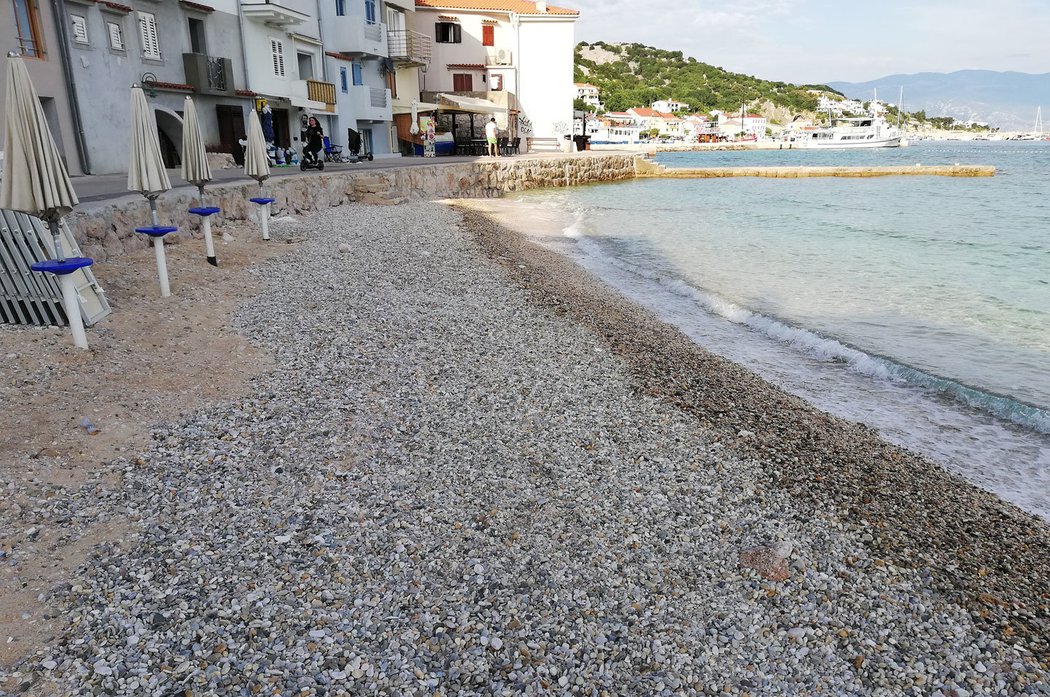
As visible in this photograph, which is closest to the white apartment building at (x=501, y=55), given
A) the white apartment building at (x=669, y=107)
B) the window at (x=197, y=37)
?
the window at (x=197, y=37)

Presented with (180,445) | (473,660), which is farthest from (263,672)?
(180,445)

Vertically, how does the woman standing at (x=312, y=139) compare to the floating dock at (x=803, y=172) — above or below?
above

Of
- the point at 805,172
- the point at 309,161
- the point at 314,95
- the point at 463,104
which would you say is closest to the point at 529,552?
the point at 309,161

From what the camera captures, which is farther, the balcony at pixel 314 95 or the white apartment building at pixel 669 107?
the white apartment building at pixel 669 107

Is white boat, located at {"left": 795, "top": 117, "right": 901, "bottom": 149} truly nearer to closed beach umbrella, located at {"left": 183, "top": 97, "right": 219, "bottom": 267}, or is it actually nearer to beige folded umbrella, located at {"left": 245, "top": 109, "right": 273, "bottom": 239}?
beige folded umbrella, located at {"left": 245, "top": 109, "right": 273, "bottom": 239}

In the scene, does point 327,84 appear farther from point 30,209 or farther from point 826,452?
point 826,452

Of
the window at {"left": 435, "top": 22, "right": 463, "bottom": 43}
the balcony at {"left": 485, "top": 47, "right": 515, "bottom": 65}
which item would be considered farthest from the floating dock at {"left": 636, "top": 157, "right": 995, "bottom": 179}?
the window at {"left": 435, "top": 22, "right": 463, "bottom": 43}

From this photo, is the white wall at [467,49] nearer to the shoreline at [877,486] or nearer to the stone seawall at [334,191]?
the stone seawall at [334,191]

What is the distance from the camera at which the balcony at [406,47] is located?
133ft

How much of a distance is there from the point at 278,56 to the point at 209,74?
17.9ft

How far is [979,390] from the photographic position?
7941 mm

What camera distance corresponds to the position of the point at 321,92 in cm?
3350

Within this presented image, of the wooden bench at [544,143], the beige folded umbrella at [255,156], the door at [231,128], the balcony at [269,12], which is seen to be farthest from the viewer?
the wooden bench at [544,143]

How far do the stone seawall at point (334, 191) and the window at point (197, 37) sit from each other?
29.4 ft
